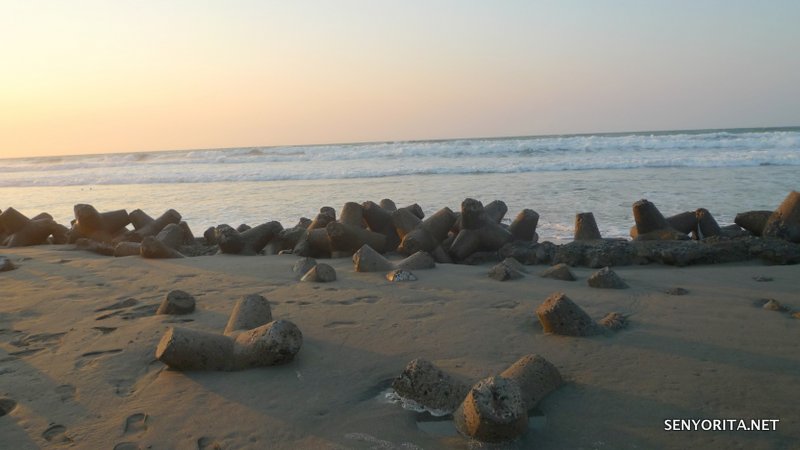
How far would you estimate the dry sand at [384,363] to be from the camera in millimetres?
2180

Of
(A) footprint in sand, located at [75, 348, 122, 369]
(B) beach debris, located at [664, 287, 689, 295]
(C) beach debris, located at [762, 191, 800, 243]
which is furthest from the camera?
(C) beach debris, located at [762, 191, 800, 243]

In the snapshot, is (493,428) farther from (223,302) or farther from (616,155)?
(616,155)

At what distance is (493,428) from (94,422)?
1.50 meters

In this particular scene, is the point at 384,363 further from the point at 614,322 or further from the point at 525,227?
the point at 525,227

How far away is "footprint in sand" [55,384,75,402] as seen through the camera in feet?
8.36

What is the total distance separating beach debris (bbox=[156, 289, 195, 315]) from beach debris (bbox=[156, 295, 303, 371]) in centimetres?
90

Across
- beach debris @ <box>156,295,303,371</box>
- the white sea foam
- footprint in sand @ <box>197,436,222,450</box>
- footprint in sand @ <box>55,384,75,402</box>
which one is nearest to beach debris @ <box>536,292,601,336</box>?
beach debris @ <box>156,295,303,371</box>

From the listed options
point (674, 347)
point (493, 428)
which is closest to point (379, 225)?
point (674, 347)

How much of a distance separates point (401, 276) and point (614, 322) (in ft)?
5.48

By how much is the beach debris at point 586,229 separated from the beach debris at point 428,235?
4.00ft

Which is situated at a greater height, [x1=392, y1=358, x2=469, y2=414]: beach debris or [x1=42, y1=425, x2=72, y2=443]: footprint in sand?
[x1=392, y1=358, x2=469, y2=414]: beach debris

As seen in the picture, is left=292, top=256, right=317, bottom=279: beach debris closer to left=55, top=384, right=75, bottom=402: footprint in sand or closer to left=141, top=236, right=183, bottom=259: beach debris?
left=141, top=236, right=183, bottom=259: beach debris

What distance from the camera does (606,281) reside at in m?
4.09

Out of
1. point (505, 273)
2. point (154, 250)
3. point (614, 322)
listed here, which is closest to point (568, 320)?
point (614, 322)
